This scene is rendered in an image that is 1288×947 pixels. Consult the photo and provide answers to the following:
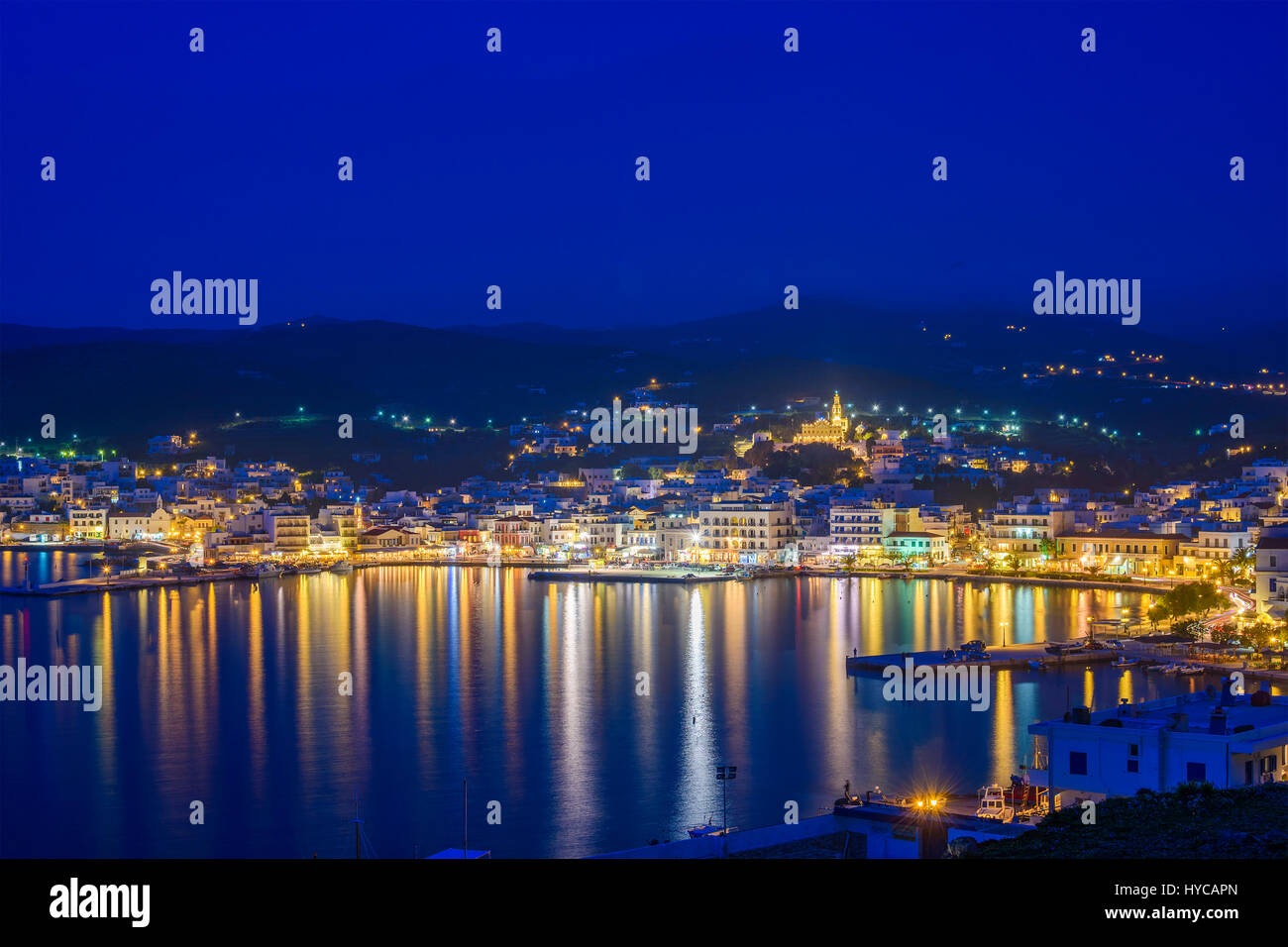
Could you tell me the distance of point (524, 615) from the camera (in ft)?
53.7

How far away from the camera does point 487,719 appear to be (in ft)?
32.5

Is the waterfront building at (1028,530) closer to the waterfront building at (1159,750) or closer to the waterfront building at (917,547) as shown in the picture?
the waterfront building at (917,547)

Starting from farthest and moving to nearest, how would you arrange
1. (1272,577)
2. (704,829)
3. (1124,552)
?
1. (1124,552)
2. (1272,577)
3. (704,829)

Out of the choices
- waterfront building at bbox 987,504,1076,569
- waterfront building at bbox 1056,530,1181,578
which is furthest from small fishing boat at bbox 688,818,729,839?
waterfront building at bbox 987,504,1076,569

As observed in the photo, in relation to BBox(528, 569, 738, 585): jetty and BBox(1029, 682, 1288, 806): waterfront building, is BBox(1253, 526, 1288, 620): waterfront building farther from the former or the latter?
BBox(528, 569, 738, 585): jetty

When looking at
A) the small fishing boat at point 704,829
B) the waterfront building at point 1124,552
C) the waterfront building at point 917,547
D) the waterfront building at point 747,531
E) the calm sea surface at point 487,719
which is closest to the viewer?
the small fishing boat at point 704,829

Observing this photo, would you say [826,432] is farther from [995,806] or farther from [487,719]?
[995,806]

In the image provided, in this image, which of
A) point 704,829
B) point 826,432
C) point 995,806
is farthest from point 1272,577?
point 826,432

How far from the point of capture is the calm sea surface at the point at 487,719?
712 centimetres

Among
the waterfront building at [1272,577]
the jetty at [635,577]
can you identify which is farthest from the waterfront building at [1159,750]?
the jetty at [635,577]

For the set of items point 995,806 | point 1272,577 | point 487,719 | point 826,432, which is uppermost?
point 826,432

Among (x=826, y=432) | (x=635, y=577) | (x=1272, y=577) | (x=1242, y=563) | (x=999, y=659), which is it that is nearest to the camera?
(x=999, y=659)

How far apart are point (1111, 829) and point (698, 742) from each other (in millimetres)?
5483

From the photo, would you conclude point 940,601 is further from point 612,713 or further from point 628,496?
point 628,496
